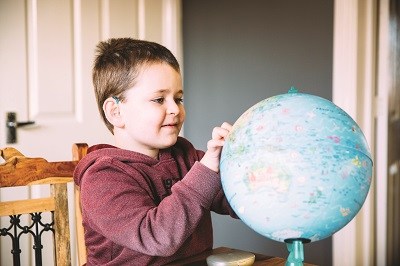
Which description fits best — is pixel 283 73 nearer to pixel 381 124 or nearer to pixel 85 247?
pixel 381 124

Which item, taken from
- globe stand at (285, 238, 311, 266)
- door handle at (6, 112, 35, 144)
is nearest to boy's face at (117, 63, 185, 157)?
globe stand at (285, 238, 311, 266)

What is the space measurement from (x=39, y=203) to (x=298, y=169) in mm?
932

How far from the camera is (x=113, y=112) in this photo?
4.59 ft

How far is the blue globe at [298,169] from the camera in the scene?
2.69 ft

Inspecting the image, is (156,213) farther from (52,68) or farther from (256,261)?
(52,68)

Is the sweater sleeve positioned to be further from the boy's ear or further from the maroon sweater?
the boy's ear

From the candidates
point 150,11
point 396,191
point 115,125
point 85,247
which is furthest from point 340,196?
point 396,191

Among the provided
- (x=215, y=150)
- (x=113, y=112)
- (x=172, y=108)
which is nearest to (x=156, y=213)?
(x=215, y=150)

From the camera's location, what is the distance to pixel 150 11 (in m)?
3.15

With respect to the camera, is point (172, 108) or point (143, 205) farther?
point (172, 108)

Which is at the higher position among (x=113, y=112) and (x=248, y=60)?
(x=248, y=60)

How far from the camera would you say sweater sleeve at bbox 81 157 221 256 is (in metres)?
1.06

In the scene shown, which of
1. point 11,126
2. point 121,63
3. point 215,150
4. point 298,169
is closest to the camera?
point 298,169

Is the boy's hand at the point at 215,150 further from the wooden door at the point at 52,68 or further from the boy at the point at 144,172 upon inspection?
the wooden door at the point at 52,68
